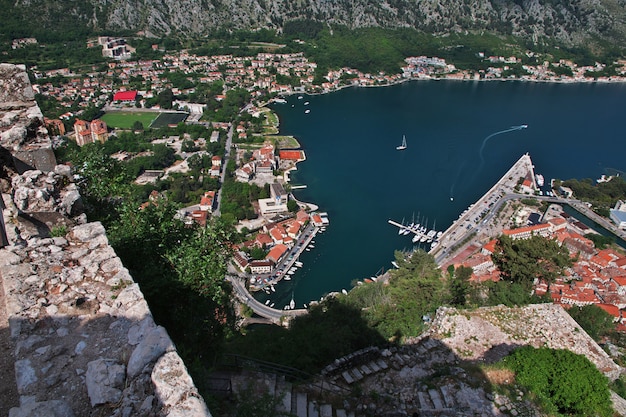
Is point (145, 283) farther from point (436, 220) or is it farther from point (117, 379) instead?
point (436, 220)

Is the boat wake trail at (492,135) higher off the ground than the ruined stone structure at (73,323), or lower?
lower

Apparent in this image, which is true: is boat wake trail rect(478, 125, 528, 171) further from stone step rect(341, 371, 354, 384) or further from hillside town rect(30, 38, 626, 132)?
stone step rect(341, 371, 354, 384)

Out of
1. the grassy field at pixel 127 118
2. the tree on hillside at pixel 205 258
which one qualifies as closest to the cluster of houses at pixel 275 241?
the tree on hillside at pixel 205 258

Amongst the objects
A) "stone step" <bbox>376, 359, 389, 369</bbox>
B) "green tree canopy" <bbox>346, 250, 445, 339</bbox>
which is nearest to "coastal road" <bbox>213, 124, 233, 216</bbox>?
"green tree canopy" <bbox>346, 250, 445, 339</bbox>

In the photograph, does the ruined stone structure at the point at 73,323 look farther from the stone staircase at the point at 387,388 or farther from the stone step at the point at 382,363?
the stone step at the point at 382,363

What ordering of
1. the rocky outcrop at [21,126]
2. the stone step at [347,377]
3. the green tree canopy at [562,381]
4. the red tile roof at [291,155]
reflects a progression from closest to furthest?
the rocky outcrop at [21,126]
the green tree canopy at [562,381]
the stone step at [347,377]
the red tile roof at [291,155]

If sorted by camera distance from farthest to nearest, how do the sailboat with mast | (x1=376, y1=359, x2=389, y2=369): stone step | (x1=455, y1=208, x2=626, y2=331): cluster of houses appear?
the sailboat with mast
(x1=455, y1=208, x2=626, y2=331): cluster of houses
(x1=376, y1=359, x2=389, y2=369): stone step

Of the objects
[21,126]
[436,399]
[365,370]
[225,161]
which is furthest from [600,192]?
[21,126]

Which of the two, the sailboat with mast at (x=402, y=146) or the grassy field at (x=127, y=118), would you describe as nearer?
the sailboat with mast at (x=402, y=146)

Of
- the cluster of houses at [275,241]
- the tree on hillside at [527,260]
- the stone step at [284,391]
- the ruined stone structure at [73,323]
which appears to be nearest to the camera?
the ruined stone structure at [73,323]
